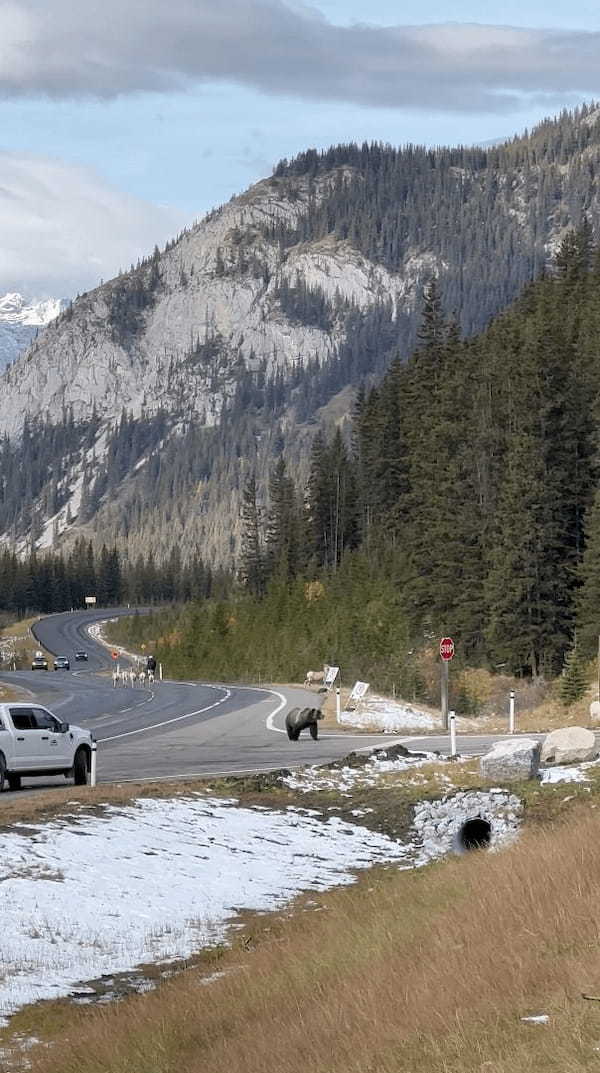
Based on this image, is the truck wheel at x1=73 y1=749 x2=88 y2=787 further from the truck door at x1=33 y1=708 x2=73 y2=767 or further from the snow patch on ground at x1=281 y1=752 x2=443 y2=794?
the snow patch on ground at x1=281 y1=752 x2=443 y2=794

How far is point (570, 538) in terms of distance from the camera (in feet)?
218

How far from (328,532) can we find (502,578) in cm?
5737

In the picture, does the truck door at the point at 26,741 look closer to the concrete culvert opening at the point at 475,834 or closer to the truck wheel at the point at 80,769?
the truck wheel at the point at 80,769

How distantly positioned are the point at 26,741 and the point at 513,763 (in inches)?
363

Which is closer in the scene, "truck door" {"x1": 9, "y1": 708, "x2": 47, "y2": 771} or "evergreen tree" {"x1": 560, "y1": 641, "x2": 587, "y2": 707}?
"truck door" {"x1": 9, "y1": 708, "x2": 47, "y2": 771}

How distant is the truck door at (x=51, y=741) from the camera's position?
25.1 metres

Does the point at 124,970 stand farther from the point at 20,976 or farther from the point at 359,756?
the point at 359,756

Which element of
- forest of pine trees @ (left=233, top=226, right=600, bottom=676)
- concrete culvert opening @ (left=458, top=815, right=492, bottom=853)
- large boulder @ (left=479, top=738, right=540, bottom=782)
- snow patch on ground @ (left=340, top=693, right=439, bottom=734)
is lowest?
snow patch on ground @ (left=340, top=693, right=439, bottom=734)

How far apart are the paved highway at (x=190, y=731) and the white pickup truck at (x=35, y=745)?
1156mm

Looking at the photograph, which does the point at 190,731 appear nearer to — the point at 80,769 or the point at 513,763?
the point at 80,769

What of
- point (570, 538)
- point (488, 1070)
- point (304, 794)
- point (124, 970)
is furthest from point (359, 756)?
point (570, 538)

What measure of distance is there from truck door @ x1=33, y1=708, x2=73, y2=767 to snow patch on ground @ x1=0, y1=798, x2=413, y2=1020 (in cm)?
330

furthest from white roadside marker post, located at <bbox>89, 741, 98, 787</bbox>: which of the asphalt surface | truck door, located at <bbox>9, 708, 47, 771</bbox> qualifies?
the asphalt surface

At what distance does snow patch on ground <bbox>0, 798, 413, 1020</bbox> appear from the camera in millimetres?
14266
